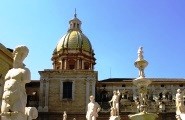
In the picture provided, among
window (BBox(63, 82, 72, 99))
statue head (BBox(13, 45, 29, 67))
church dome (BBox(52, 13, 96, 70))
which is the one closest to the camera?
statue head (BBox(13, 45, 29, 67))

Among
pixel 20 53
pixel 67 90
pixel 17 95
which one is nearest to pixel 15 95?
pixel 17 95

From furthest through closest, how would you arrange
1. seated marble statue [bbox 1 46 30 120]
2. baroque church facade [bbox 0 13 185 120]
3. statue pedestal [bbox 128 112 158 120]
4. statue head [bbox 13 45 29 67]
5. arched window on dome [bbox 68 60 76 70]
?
arched window on dome [bbox 68 60 76 70] → baroque church facade [bbox 0 13 185 120] → statue pedestal [bbox 128 112 158 120] → statue head [bbox 13 45 29 67] → seated marble statue [bbox 1 46 30 120]

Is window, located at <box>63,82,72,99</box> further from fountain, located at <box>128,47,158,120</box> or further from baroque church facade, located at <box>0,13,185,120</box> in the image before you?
fountain, located at <box>128,47,158,120</box>

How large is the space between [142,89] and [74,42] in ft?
126

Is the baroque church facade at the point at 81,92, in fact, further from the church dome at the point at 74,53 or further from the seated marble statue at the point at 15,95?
the seated marble statue at the point at 15,95

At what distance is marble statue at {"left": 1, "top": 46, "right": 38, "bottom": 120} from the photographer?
23.7ft

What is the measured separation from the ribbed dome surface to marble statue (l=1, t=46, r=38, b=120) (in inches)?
1776

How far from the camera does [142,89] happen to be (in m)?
15.7

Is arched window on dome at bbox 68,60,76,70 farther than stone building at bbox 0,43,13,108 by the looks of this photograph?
Yes

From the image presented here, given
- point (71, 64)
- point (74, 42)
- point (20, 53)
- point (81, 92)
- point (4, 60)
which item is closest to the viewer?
point (20, 53)

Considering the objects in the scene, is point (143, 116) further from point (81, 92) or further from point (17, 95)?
point (81, 92)

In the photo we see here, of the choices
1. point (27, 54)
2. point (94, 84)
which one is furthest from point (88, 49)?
point (27, 54)

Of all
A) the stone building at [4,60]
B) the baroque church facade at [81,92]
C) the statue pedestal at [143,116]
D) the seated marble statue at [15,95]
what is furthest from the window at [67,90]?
the seated marble statue at [15,95]

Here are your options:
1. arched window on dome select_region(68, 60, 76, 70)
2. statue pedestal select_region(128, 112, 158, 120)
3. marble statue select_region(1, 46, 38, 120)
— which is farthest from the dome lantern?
marble statue select_region(1, 46, 38, 120)
